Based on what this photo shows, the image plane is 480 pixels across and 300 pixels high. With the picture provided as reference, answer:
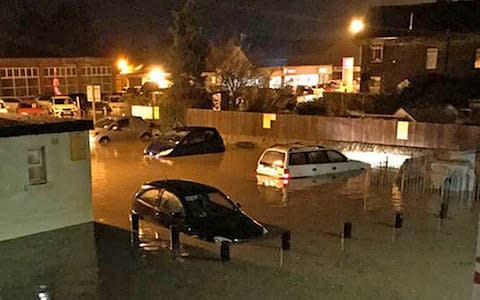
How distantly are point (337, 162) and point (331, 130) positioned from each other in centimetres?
627

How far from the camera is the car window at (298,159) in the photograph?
20891 mm

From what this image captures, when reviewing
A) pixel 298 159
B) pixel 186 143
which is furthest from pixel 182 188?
pixel 186 143

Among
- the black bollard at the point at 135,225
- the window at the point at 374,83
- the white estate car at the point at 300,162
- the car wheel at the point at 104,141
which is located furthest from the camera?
the window at the point at 374,83

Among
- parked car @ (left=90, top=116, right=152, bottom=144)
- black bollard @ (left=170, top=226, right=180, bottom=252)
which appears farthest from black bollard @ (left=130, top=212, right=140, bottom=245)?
parked car @ (left=90, top=116, right=152, bottom=144)

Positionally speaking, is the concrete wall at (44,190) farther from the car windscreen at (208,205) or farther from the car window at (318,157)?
the car window at (318,157)

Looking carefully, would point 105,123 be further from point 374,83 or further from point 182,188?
point 374,83

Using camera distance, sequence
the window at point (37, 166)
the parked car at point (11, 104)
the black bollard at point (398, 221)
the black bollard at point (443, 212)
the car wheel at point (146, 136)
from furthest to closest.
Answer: the parked car at point (11, 104) → the car wheel at point (146, 136) → the black bollard at point (443, 212) → the black bollard at point (398, 221) → the window at point (37, 166)

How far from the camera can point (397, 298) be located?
10.4 meters

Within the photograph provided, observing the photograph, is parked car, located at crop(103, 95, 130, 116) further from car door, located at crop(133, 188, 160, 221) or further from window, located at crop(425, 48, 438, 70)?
car door, located at crop(133, 188, 160, 221)

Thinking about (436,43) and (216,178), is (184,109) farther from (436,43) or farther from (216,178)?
(436,43)

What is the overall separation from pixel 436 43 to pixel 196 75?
16874 millimetres

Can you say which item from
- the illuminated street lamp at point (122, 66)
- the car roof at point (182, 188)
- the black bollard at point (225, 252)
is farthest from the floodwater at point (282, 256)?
the illuminated street lamp at point (122, 66)

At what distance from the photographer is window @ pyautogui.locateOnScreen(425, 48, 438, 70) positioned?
40.7m

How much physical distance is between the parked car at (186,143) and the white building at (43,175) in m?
10.6
